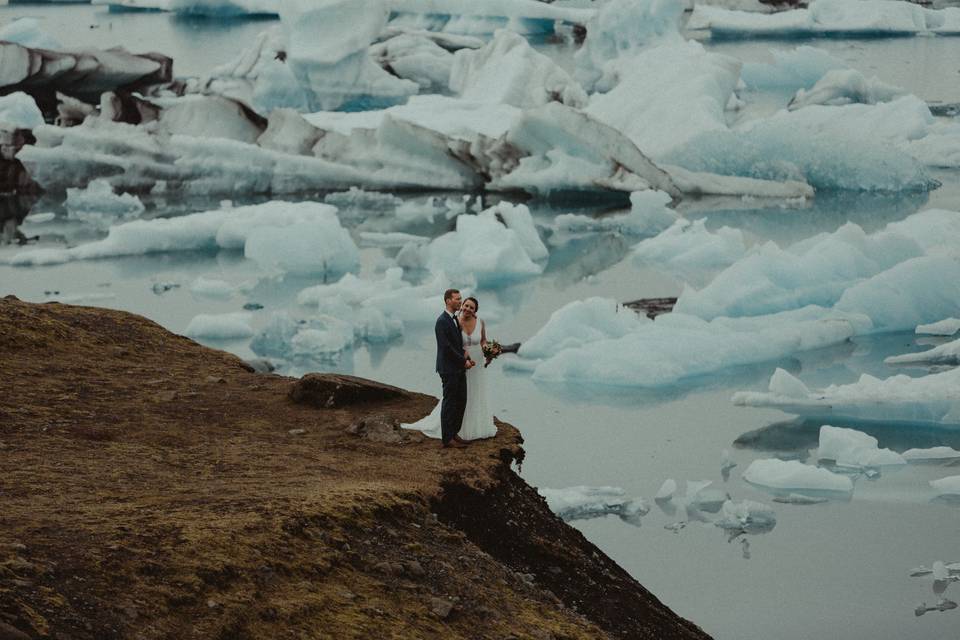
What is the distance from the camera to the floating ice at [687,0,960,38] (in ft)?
112

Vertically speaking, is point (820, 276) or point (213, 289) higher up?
point (820, 276)

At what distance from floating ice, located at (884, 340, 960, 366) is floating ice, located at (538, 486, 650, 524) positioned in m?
3.62

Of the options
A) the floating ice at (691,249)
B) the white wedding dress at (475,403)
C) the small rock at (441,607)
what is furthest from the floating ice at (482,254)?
the small rock at (441,607)

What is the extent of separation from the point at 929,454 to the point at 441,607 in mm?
4446

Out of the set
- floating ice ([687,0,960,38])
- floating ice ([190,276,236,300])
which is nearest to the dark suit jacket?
floating ice ([190,276,236,300])

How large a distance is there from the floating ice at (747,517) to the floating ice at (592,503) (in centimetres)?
40

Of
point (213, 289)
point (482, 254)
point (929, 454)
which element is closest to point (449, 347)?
point (929, 454)

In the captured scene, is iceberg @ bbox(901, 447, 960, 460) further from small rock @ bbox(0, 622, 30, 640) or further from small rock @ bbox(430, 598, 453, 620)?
small rock @ bbox(0, 622, 30, 640)

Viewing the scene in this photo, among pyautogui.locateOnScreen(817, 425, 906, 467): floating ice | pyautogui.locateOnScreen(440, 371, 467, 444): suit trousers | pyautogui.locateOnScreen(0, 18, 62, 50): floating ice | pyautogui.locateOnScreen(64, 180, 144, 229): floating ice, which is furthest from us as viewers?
pyautogui.locateOnScreen(0, 18, 62, 50): floating ice

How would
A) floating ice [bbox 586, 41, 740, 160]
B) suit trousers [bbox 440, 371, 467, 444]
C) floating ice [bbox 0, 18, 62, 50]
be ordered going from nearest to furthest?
suit trousers [bbox 440, 371, 467, 444] → floating ice [bbox 586, 41, 740, 160] → floating ice [bbox 0, 18, 62, 50]

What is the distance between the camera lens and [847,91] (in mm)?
21984

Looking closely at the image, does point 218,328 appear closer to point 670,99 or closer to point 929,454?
point 929,454

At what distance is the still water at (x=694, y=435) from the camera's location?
6453 millimetres

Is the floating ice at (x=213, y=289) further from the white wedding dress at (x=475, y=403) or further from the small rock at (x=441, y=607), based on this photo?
the small rock at (x=441, y=607)
